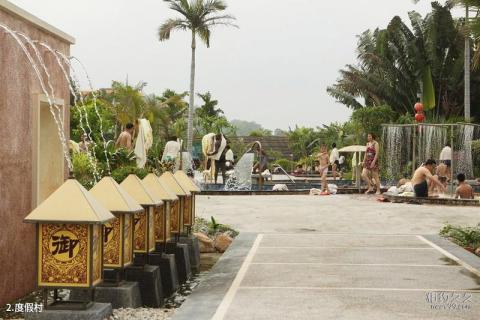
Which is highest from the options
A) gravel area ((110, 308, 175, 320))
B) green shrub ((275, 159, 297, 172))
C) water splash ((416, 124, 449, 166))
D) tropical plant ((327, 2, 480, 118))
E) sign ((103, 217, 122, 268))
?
tropical plant ((327, 2, 480, 118))

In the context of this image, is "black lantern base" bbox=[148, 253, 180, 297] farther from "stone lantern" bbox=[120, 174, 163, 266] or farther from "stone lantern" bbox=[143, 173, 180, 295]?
"stone lantern" bbox=[120, 174, 163, 266]

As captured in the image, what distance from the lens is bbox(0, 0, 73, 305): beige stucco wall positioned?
7.65m

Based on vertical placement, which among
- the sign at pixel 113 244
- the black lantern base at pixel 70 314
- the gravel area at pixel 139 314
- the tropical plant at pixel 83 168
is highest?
the tropical plant at pixel 83 168

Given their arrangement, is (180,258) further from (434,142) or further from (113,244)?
(434,142)

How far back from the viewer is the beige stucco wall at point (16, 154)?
765cm

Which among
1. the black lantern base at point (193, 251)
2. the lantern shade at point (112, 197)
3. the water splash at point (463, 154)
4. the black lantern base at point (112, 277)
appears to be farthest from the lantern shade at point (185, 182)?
the water splash at point (463, 154)

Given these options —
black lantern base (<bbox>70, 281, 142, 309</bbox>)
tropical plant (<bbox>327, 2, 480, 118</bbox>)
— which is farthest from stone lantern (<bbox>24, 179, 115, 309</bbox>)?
tropical plant (<bbox>327, 2, 480, 118</bbox>)

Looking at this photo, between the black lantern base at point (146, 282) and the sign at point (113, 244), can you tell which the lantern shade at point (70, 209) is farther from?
the black lantern base at point (146, 282)

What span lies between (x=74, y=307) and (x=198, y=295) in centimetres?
175

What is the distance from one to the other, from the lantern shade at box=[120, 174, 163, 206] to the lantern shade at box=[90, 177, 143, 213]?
707 millimetres

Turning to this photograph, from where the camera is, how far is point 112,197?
698 cm

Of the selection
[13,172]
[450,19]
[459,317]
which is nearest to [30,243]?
[13,172]

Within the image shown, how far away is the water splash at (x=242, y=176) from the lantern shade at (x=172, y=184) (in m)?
14.9

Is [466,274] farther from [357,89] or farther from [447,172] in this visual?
[357,89]
